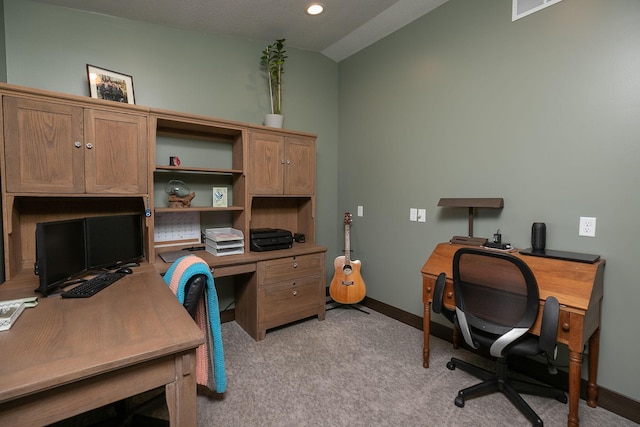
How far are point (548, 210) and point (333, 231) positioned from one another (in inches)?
85.9

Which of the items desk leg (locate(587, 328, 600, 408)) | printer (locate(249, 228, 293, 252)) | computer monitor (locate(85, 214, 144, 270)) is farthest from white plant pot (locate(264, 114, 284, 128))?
desk leg (locate(587, 328, 600, 408))

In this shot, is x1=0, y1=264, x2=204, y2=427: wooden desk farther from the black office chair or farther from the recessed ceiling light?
the recessed ceiling light

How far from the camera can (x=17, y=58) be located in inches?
81.8

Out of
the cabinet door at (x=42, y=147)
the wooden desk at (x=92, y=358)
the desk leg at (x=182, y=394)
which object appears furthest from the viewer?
the cabinet door at (x=42, y=147)

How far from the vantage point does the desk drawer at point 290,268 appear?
8.42ft

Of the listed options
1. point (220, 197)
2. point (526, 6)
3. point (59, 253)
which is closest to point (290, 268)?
point (220, 197)

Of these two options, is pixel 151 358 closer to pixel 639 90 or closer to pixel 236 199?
pixel 236 199

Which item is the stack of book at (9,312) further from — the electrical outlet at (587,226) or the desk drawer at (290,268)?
the electrical outlet at (587,226)

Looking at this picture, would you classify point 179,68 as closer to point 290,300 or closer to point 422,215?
point 290,300

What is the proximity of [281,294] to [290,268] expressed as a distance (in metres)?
0.24

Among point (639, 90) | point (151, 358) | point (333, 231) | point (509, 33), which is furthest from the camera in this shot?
point (333, 231)

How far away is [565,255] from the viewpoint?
1.77 metres

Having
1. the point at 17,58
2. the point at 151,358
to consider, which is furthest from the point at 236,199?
the point at 151,358

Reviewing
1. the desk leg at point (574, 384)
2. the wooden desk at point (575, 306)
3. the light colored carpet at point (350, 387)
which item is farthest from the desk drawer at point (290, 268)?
the desk leg at point (574, 384)
